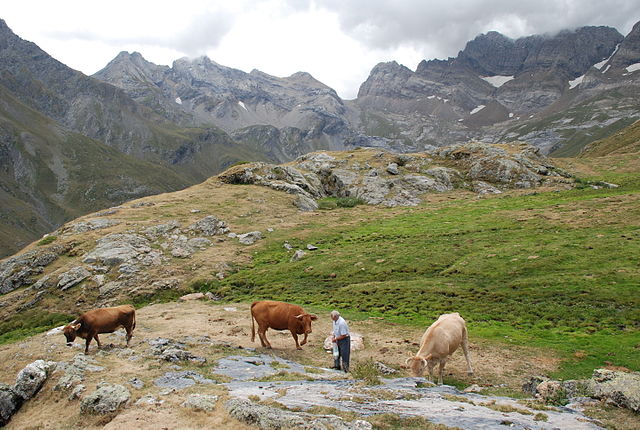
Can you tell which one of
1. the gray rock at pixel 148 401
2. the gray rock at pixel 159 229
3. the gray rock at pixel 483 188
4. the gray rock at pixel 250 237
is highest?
the gray rock at pixel 483 188

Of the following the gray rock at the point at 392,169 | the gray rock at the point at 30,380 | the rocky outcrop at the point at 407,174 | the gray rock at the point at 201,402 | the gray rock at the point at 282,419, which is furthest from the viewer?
the gray rock at the point at 392,169

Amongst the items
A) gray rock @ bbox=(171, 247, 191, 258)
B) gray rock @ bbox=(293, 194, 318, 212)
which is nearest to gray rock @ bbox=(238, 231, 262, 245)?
gray rock @ bbox=(171, 247, 191, 258)

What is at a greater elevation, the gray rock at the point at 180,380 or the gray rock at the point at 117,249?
the gray rock at the point at 117,249

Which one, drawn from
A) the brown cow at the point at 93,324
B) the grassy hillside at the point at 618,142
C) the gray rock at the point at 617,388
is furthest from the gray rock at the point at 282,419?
the grassy hillside at the point at 618,142

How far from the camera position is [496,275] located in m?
32.1

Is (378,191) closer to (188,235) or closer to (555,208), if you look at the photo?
(555,208)

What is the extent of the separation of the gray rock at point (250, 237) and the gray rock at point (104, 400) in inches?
1511

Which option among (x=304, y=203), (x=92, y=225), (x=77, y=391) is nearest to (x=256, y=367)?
(x=77, y=391)

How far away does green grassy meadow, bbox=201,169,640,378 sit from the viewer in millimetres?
22469

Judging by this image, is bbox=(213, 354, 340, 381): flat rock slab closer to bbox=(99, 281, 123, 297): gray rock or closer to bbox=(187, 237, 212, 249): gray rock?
bbox=(99, 281, 123, 297): gray rock

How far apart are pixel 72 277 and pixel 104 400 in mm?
32209

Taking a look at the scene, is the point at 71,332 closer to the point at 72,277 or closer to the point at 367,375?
the point at 367,375

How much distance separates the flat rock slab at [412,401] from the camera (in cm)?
1075

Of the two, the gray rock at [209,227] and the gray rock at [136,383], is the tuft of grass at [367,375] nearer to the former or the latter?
the gray rock at [136,383]
